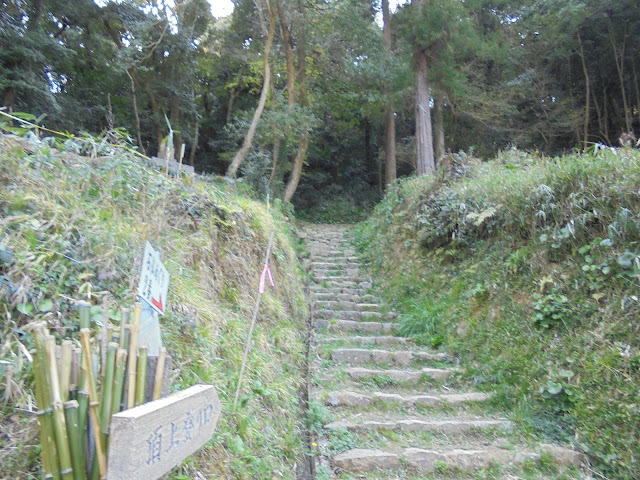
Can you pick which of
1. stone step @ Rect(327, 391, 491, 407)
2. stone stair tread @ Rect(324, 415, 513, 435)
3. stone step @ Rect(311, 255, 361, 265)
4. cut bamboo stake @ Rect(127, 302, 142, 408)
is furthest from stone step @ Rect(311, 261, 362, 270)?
cut bamboo stake @ Rect(127, 302, 142, 408)

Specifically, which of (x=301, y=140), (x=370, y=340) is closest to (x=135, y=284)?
(x=370, y=340)

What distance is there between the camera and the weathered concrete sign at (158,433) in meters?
1.49

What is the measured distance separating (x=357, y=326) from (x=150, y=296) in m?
4.95

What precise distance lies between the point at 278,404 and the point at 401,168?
57.8 feet

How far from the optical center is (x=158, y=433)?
165 centimetres

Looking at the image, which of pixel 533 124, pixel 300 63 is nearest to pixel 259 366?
pixel 300 63

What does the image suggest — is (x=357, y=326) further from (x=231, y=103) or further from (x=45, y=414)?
(x=231, y=103)

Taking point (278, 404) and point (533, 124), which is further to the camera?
point (533, 124)

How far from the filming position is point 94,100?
570 inches

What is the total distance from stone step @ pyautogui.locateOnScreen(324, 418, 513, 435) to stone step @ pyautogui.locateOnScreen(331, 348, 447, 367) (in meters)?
1.32

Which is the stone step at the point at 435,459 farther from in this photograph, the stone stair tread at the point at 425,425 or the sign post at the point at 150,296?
the sign post at the point at 150,296

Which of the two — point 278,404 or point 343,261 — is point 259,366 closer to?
point 278,404

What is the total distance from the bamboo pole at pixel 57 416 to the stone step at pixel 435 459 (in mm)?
2623

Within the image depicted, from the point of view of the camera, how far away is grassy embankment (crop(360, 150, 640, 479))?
376 centimetres
